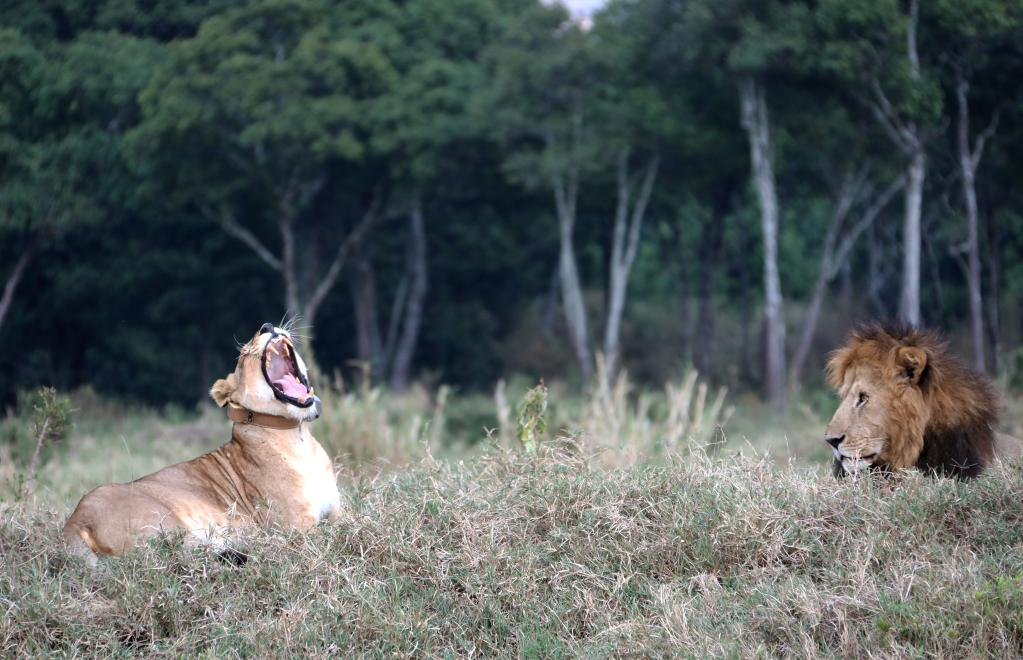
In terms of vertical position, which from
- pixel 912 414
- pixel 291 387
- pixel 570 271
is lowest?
pixel 570 271

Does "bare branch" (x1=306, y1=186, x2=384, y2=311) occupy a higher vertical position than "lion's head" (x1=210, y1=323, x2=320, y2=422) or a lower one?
lower

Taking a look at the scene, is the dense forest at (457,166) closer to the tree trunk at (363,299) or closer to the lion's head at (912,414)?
the tree trunk at (363,299)

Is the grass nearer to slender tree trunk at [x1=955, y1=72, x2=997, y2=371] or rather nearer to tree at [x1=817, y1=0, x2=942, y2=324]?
tree at [x1=817, y1=0, x2=942, y2=324]

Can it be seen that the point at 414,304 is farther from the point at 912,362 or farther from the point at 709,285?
the point at 912,362

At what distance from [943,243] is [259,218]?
13063 millimetres

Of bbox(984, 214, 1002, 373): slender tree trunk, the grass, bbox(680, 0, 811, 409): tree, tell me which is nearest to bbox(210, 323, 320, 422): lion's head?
the grass

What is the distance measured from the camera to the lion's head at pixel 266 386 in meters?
5.92

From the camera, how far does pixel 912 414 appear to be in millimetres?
5824

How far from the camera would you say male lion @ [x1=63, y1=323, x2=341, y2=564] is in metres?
5.55

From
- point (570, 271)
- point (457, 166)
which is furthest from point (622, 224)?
point (457, 166)

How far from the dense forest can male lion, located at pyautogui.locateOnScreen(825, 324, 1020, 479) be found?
11664 millimetres

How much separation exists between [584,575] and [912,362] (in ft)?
5.91

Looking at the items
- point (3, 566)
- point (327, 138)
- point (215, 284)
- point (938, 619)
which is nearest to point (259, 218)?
point (215, 284)

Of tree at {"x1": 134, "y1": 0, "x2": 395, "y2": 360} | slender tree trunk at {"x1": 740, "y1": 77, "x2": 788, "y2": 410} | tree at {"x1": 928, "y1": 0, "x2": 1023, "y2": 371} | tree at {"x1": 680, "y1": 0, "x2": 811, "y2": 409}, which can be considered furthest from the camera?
tree at {"x1": 134, "y1": 0, "x2": 395, "y2": 360}
